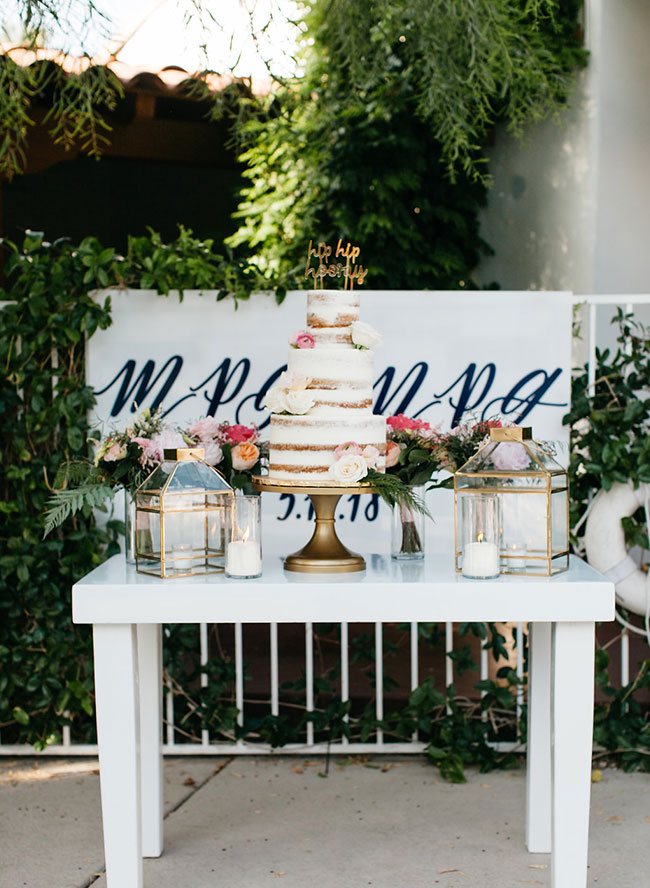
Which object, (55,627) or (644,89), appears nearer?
(55,627)

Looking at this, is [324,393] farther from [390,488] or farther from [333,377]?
[390,488]

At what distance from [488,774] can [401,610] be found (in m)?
1.46

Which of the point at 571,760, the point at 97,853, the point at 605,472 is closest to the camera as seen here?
the point at 571,760

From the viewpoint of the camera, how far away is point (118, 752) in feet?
8.19

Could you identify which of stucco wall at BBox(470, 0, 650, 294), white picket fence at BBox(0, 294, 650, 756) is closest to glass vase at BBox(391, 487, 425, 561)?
white picket fence at BBox(0, 294, 650, 756)

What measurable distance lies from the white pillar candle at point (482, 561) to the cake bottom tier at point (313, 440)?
38cm

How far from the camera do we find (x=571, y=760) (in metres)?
2.50

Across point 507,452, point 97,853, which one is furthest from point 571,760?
point 97,853

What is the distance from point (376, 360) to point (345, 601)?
145cm

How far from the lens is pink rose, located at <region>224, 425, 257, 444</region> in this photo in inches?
111

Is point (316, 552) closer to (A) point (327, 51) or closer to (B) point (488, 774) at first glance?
(B) point (488, 774)

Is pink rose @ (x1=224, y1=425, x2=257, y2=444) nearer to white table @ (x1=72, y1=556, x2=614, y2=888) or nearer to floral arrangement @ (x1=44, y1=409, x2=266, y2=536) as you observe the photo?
floral arrangement @ (x1=44, y1=409, x2=266, y2=536)

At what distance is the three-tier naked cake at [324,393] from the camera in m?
2.58

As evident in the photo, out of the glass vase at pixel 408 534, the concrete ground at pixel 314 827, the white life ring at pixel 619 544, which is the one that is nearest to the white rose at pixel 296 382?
the glass vase at pixel 408 534
